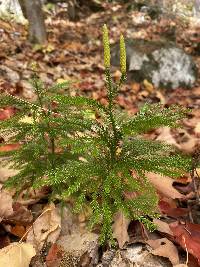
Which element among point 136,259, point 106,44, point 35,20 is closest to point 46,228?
point 136,259

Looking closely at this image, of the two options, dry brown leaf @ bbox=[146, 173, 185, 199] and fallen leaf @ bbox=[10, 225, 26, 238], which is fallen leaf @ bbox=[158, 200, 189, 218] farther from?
fallen leaf @ bbox=[10, 225, 26, 238]

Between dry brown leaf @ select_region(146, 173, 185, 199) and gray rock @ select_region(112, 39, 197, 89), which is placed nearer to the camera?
dry brown leaf @ select_region(146, 173, 185, 199)

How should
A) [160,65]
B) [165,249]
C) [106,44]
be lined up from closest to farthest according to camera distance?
[106,44]
[165,249]
[160,65]

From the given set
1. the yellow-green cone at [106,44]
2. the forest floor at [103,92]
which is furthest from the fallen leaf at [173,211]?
the yellow-green cone at [106,44]

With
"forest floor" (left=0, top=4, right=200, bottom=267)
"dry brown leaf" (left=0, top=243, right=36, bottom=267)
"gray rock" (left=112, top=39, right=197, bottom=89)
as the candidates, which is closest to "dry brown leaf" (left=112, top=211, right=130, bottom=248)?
"forest floor" (left=0, top=4, right=200, bottom=267)

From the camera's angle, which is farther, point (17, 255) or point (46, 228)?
point (46, 228)

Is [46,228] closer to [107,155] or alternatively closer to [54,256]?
[54,256]

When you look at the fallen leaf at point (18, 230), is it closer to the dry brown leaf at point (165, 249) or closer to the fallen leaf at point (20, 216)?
the fallen leaf at point (20, 216)

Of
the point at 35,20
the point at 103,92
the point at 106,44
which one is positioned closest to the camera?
the point at 106,44
